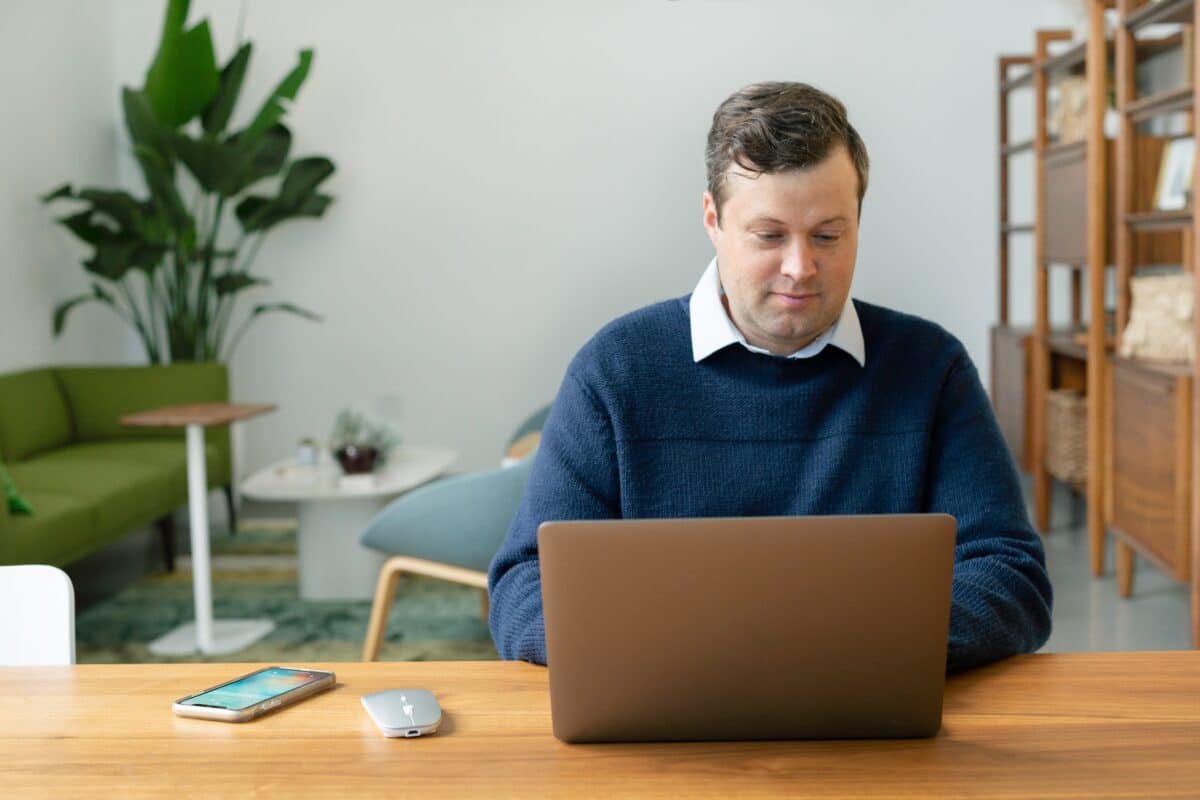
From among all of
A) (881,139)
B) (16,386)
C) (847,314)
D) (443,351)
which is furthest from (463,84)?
(847,314)

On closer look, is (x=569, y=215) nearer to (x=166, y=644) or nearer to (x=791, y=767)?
(x=166, y=644)

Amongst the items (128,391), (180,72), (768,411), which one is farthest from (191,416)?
(768,411)

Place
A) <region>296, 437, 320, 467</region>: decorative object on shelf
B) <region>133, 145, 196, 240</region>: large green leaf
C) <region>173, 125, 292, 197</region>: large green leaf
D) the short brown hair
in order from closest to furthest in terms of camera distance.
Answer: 1. the short brown hair
2. <region>296, 437, 320, 467</region>: decorative object on shelf
3. <region>173, 125, 292, 197</region>: large green leaf
4. <region>133, 145, 196, 240</region>: large green leaf

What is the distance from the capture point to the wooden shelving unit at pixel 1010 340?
17.8ft

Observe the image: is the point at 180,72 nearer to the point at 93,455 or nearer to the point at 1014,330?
the point at 93,455

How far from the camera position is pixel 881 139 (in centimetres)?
608

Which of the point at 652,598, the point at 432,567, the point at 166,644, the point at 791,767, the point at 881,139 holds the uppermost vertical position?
the point at 881,139

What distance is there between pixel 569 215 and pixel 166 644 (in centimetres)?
300

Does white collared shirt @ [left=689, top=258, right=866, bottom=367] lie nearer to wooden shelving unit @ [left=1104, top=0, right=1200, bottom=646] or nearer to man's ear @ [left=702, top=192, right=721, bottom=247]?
man's ear @ [left=702, top=192, right=721, bottom=247]

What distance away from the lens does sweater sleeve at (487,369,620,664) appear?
154 cm

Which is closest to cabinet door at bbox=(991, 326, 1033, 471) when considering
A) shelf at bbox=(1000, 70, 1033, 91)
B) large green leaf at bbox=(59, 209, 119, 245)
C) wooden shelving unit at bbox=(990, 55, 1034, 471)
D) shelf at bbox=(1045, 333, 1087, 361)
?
wooden shelving unit at bbox=(990, 55, 1034, 471)

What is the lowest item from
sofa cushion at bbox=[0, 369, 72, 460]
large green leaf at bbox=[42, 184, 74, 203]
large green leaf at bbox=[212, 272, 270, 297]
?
sofa cushion at bbox=[0, 369, 72, 460]

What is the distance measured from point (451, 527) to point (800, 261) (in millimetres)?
1890

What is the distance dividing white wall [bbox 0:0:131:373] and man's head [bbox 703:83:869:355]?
4.45 m
